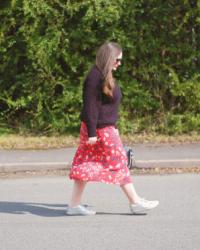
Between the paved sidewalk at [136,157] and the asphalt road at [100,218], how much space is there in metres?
0.67

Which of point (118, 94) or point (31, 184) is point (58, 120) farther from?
point (118, 94)

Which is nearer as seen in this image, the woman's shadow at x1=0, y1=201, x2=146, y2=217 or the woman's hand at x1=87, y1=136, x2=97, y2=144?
the woman's hand at x1=87, y1=136, x2=97, y2=144

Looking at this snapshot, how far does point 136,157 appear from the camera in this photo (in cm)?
1044

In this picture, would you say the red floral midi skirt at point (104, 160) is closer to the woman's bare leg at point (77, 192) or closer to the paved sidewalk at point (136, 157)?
the woman's bare leg at point (77, 192)

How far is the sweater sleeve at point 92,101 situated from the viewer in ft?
22.7

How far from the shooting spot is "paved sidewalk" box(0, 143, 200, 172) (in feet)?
32.9

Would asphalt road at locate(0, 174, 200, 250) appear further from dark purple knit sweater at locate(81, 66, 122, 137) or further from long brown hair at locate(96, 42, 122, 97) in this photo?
long brown hair at locate(96, 42, 122, 97)

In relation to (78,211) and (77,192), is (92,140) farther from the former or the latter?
(78,211)

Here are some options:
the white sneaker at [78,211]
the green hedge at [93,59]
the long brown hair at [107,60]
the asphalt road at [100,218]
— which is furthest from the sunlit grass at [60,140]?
the long brown hair at [107,60]

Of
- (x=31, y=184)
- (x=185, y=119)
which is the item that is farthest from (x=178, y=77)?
(x=31, y=184)

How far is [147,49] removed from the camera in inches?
484

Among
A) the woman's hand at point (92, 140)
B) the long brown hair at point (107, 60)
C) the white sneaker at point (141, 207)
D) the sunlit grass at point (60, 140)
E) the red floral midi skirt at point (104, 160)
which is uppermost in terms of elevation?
the long brown hair at point (107, 60)

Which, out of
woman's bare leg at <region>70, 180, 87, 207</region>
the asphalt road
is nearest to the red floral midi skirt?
woman's bare leg at <region>70, 180, 87, 207</region>

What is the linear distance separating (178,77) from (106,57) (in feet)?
18.6
